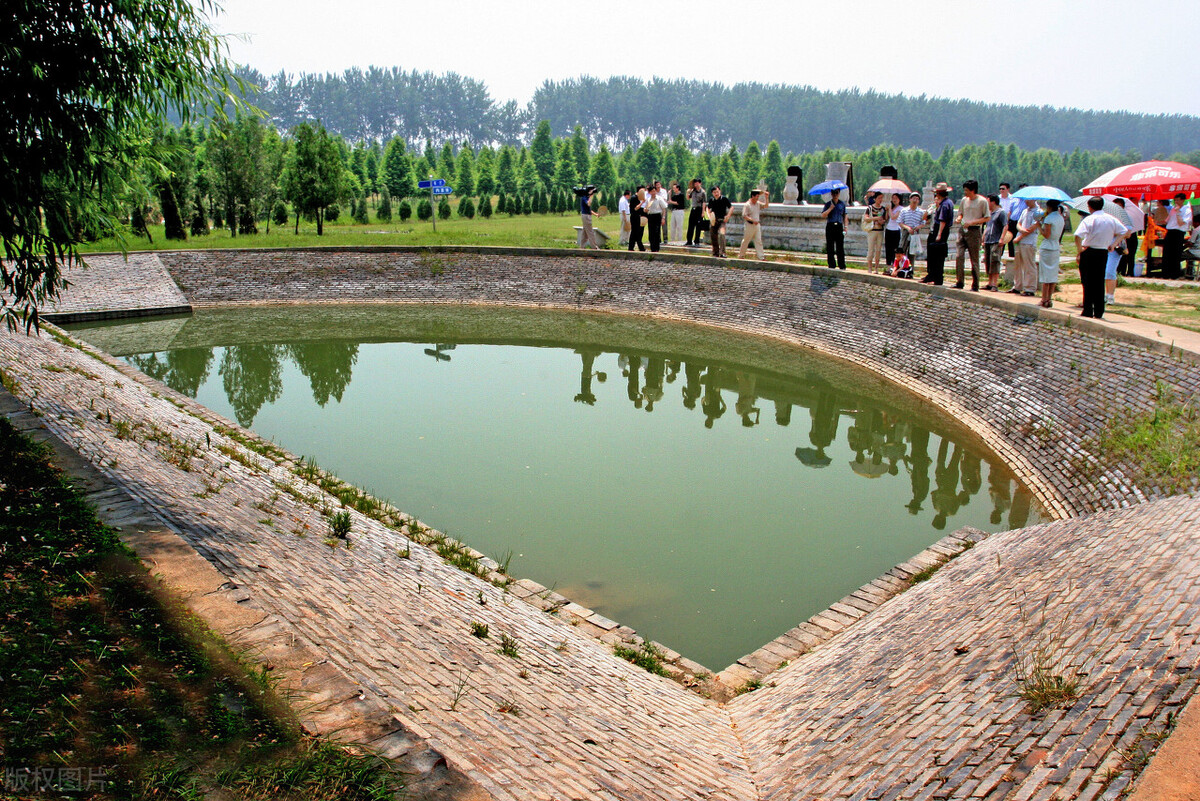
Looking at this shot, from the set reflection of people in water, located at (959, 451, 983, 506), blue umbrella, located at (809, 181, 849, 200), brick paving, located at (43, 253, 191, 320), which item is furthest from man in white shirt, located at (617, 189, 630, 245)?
reflection of people in water, located at (959, 451, 983, 506)

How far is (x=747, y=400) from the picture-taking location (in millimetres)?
14141

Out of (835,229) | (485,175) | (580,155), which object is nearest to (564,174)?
(580,155)

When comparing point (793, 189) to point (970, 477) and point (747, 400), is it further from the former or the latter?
point (970, 477)

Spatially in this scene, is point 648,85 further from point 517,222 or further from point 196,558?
point 196,558

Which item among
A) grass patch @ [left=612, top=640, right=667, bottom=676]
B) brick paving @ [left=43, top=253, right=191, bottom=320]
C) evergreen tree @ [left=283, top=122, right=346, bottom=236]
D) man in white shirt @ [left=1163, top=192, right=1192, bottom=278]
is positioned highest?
evergreen tree @ [left=283, top=122, right=346, bottom=236]

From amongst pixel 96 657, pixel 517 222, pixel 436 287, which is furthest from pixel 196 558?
pixel 517 222

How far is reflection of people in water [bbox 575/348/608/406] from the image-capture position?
13906 mm

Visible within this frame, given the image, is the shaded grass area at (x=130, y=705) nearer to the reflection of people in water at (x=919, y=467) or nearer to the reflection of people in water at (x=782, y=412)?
the reflection of people in water at (x=919, y=467)

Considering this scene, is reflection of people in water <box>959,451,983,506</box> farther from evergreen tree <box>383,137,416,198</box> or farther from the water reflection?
evergreen tree <box>383,137,416,198</box>

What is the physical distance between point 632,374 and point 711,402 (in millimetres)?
2323

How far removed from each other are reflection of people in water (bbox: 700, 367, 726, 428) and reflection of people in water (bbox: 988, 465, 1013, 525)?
407 cm

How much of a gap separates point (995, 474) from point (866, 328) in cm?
619

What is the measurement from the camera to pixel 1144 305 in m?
13.1

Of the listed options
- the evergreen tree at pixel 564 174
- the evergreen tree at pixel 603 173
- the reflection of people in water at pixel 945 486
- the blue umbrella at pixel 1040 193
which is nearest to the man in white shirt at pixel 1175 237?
the blue umbrella at pixel 1040 193
